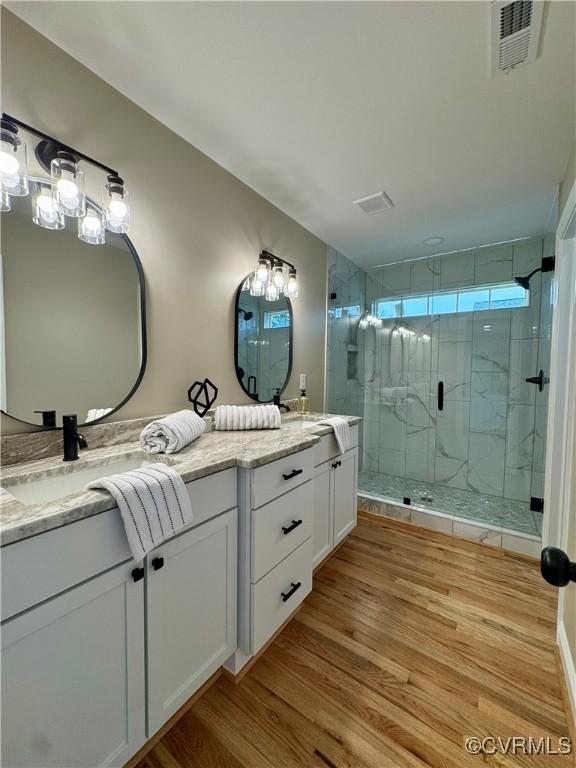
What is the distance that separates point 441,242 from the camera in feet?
8.94

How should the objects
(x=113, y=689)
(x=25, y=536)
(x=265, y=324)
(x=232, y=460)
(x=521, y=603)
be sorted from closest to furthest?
(x=25, y=536) < (x=113, y=689) < (x=232, y=460) < (x=521, y=603) < (x=265, y=324)

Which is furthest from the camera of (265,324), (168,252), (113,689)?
(265,324)

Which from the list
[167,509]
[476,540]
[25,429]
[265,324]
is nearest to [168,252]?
[265,324]

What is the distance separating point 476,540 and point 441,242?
2452 mm

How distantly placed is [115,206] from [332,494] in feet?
6.06

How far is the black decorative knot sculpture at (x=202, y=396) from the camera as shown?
1.64 m

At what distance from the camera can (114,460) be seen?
1.17m

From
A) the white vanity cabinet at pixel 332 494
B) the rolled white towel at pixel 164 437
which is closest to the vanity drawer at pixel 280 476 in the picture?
the white vanity cabinet at pixel 332 494

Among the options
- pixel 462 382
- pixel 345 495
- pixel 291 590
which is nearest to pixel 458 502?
pixel 462 382

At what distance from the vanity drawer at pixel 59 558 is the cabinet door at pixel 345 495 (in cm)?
139

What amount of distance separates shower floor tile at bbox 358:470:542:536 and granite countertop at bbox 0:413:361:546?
1461mm

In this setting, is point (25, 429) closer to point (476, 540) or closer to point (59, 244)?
point (59, 244)

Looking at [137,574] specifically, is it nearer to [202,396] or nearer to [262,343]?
[202,396]

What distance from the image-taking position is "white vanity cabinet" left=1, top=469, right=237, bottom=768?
26.2 inches
